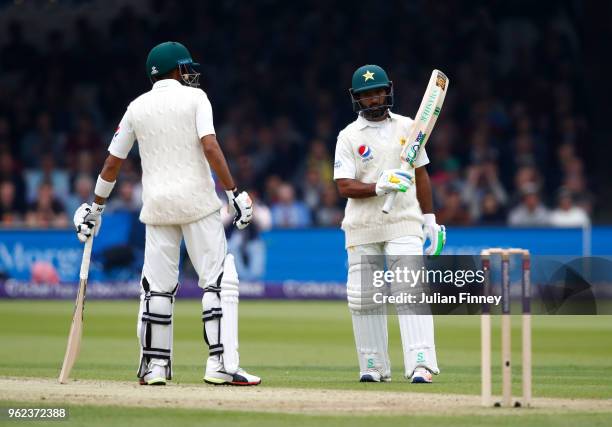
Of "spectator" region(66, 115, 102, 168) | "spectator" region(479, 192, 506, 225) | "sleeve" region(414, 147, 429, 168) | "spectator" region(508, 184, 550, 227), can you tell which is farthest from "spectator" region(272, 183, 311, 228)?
"sleeve" region(414, 147, 429, 168)

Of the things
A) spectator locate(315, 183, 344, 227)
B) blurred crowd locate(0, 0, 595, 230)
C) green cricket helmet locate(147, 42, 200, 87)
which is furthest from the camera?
blurred crowd locate(0, 0, 595, 230)

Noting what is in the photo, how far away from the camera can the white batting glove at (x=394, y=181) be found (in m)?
7.87

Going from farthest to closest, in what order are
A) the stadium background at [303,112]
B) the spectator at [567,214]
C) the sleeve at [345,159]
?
1. the stadium background at [303,112]
2. the spectator at [567,214]
3. the sleeve at [345,159]

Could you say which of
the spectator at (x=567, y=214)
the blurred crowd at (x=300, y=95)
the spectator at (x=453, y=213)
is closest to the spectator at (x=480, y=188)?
the blurred crowd at (x=300, y=95)

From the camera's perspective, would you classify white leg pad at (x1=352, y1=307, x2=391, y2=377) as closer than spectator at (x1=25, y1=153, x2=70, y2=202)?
Yes

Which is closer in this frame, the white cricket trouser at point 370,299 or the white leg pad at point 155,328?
the white leg pad at point 155,328

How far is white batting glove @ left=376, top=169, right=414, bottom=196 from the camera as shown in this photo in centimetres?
787

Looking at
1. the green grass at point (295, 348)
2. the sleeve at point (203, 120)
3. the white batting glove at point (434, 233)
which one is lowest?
the green grass at point (295, 348)

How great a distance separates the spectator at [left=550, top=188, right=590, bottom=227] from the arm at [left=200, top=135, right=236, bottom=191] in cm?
1063

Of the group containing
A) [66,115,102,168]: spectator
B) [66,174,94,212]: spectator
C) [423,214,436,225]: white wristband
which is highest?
[66,115,102,168]: spectator

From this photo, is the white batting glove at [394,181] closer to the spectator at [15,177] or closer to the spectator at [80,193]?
the spectator at [80,193]

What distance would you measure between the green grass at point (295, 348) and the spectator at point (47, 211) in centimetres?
155

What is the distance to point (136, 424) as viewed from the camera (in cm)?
608

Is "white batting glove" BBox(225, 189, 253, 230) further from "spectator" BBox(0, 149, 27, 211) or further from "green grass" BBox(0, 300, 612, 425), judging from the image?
"spectator" BBox(0, 149, 27, 211)
